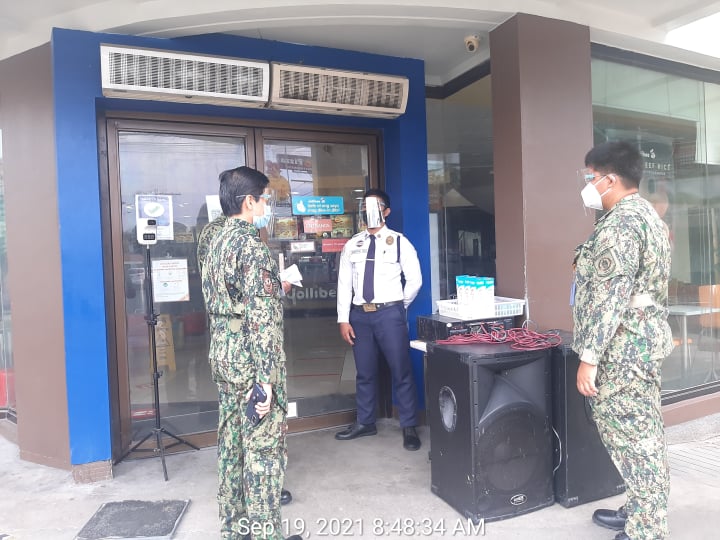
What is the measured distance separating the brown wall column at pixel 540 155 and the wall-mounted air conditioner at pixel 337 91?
0.78 metres

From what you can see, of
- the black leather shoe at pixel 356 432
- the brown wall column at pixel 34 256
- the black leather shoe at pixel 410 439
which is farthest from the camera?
the black leather shoe at pixel 356 432

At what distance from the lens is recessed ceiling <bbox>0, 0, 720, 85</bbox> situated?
10.3 ft

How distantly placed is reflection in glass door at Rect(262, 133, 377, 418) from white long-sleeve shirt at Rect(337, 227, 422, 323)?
0.38 metres

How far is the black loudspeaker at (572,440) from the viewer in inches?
106

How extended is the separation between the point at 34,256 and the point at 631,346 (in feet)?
11.7

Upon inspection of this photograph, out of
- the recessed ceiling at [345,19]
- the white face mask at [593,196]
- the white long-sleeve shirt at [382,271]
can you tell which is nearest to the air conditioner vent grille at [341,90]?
the recessed ceiling at [345,19]

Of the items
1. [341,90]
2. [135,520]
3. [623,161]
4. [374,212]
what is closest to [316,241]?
[374,212]

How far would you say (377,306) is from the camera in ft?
12.2

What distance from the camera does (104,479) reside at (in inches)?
128

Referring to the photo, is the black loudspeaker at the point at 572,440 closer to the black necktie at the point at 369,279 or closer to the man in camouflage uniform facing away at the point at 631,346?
the man in camouflage uniform facing away at the point at 631,346

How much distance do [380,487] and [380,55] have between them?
10.4ft

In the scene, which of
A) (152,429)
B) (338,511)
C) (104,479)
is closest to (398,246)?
(338,511)

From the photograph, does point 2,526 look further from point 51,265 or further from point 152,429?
point 51,265

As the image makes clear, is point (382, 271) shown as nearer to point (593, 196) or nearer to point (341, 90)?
point (341, 90)
